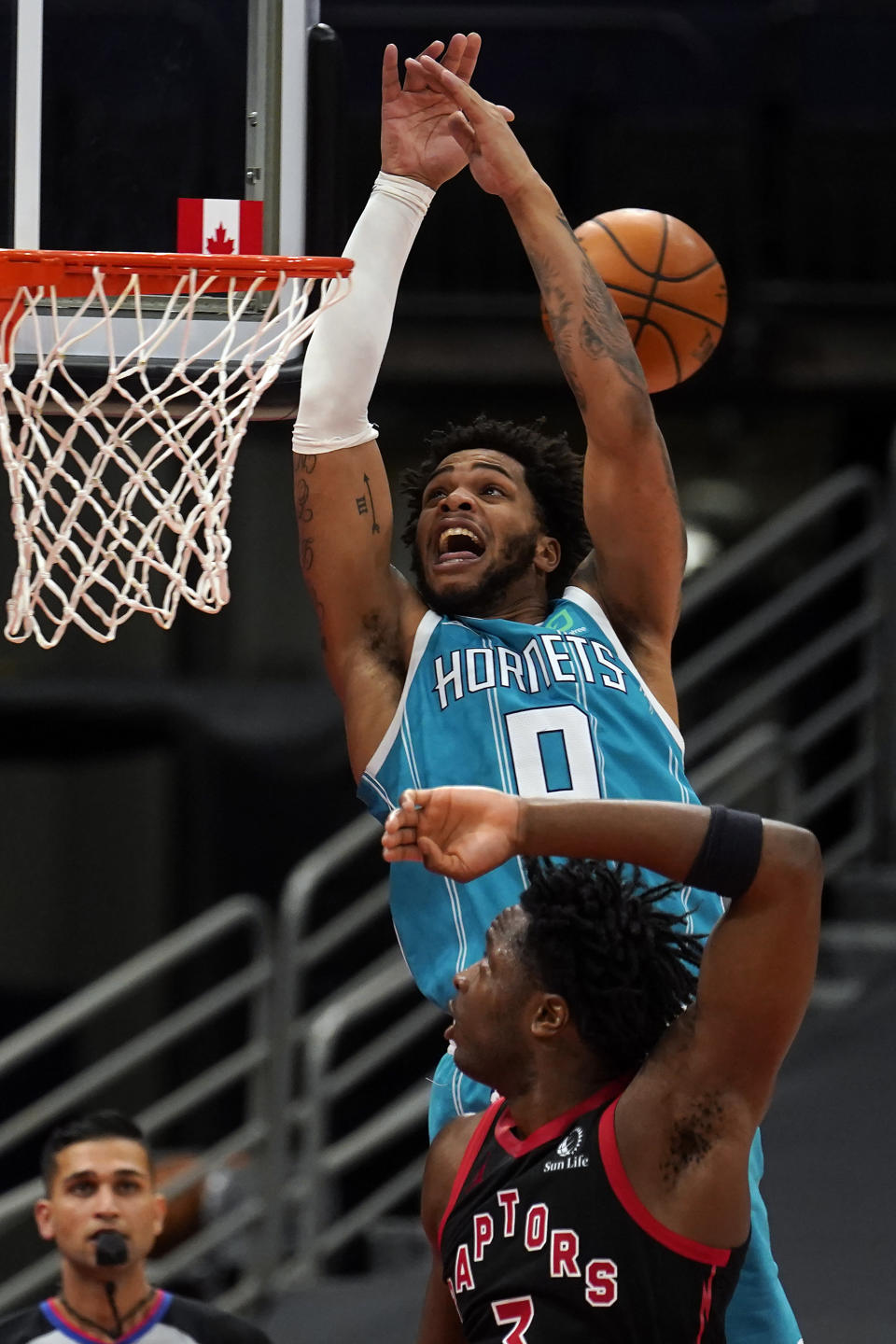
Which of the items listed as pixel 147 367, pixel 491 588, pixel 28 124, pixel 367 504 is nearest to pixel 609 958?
pixel 491 588

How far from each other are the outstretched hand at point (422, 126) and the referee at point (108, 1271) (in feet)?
7.64

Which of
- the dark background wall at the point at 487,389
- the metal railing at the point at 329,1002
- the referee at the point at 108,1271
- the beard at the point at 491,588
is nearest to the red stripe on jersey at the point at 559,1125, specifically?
the beard at the point at 491,588

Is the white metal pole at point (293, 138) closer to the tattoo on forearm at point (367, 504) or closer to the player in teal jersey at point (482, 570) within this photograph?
the player in teal jersey at point (482, 570)

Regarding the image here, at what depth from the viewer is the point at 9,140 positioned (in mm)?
3953

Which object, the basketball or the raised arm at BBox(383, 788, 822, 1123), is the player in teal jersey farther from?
the raised arm at BBox(383, 788, 822, 1123)

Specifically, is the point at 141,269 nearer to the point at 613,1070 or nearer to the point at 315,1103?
the point at 613,1070

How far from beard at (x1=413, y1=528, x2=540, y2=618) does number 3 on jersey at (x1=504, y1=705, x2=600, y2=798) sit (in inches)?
9.8

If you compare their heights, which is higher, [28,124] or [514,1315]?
[28,124]

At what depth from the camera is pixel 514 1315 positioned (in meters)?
2.86

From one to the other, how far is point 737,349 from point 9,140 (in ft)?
18.1

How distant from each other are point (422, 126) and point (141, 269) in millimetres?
616

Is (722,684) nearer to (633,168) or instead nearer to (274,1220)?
(633,168)

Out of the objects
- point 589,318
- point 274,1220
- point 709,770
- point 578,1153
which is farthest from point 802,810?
point 578,1153

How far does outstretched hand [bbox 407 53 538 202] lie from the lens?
→ 12.2 feet
